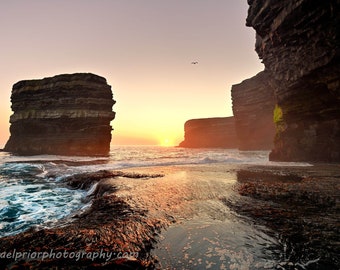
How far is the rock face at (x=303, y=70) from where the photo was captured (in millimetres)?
13586

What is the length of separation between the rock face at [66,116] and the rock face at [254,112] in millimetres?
34415

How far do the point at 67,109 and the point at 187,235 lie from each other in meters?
40.0

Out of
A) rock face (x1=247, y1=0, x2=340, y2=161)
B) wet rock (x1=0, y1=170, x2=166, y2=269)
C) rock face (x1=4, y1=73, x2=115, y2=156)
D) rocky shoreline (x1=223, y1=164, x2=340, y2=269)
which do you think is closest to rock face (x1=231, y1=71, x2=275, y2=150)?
rock face (x1=247, y1=0, x2=340, y2=161)

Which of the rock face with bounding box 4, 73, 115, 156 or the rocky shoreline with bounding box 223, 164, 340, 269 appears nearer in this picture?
the rocky shoreline with bounding box 223, 164, 340, 269

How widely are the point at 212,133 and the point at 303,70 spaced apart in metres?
85.8

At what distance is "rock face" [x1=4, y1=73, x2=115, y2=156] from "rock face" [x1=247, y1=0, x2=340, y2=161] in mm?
28661

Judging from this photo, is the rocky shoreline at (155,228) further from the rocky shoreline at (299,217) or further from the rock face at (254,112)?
the rock face at (254,112)

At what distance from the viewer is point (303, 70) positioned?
52.5 feet

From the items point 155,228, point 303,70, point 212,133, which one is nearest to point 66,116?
point 303,70

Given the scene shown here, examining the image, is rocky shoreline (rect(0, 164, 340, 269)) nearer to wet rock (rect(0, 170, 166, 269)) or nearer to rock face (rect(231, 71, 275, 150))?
wet rock (rect(0, 170, 166, 269))

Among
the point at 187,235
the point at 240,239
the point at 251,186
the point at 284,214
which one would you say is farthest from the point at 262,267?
the point at 251,186

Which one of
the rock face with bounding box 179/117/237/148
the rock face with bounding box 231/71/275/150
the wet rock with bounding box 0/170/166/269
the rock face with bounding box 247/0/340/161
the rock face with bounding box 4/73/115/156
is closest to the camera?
the wet rock with bounding box 0/170/166/269

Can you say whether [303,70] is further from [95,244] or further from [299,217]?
[95,244]

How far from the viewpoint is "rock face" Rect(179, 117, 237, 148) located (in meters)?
94.7
